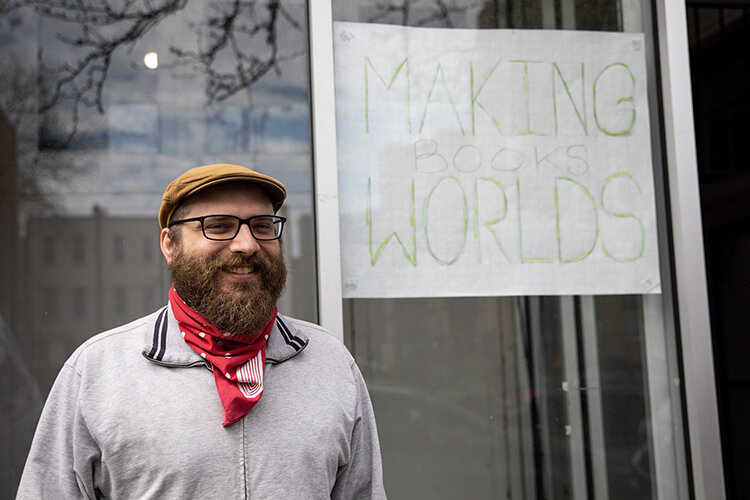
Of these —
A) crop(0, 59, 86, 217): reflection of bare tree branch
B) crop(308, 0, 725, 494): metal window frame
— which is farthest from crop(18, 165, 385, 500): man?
crop(0, 59, 86, 217): reflection of bare tree branch

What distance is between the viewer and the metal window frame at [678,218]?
7.91 ft

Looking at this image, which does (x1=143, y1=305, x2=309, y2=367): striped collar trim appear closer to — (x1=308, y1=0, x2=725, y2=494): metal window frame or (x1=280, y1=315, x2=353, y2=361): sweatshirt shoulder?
(x1=280, y1=315, x2=353, y2=361): sweatshirt shoulder

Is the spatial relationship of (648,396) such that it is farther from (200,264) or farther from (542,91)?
(200,264)

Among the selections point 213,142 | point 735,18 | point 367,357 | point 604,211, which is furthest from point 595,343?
point 735,18

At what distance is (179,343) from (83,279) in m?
0.90

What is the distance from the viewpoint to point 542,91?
2662 millimetres

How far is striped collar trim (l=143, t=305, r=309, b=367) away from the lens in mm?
1644

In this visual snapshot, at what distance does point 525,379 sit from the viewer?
2672mm

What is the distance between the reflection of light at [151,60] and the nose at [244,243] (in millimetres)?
1103

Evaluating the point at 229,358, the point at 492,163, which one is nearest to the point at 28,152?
the point at 229,358

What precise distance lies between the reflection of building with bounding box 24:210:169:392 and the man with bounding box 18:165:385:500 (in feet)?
2.33

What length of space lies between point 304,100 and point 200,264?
1.05 meters

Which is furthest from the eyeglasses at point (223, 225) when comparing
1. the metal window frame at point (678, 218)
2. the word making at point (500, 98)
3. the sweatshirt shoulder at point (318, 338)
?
the word making at point (500, 98)

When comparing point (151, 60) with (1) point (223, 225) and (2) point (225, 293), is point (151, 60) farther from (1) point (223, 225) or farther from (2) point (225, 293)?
(2) point (225, 293)
